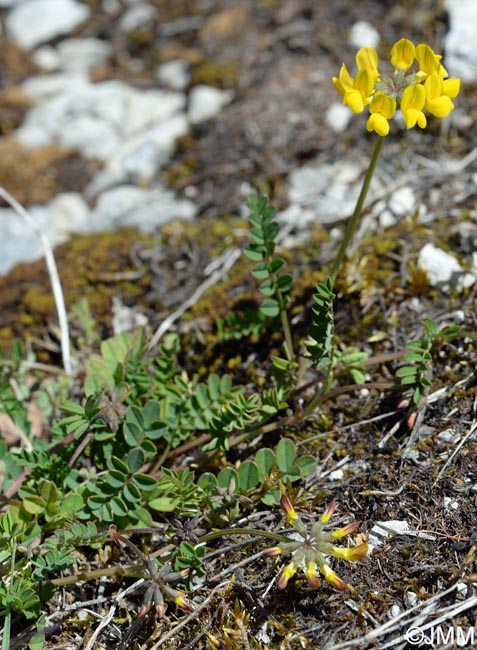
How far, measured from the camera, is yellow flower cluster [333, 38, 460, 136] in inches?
95.0

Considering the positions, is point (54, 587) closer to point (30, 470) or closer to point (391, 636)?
point (30, 470)

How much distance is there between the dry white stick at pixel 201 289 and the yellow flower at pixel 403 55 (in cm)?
153

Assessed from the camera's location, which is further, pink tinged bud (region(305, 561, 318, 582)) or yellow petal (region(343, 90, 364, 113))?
yellow petal (region(343, 90, 364, 113))

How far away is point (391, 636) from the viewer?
2158 millimetres

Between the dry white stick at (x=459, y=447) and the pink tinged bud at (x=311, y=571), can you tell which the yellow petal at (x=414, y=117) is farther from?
the pink tinged bud at (x=311, y=571)

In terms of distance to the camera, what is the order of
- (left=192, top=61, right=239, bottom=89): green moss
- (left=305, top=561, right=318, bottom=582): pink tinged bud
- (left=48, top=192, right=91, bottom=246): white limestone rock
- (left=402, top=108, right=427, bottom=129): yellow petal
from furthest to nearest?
(left=192, top=61, right=239, bottom=89): green moss, (left=48, top=192, right=91, bottom=246): white limestone rock, (left=402, top=108, right=427, bottom=129): yellow petal, (left=305, top=561, right=318, bottom=582): pink tinged bud

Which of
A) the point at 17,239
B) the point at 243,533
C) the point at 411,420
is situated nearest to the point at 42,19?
the point at 17,239

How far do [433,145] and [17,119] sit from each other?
11.3 feet

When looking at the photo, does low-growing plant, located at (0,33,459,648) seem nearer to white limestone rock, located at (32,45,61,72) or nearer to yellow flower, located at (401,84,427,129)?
yellow flower, located at (401,84,427,129)

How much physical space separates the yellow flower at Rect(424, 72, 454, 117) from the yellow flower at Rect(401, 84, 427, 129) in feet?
0.11

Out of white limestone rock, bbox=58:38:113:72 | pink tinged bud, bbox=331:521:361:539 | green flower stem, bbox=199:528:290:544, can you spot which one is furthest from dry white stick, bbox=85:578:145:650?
white limestone rock, bbox=58:38:113:72

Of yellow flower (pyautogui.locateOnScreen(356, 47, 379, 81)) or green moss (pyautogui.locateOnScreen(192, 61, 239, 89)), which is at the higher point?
yellow flower (pyautogui.locateOnScreen(356, 47, 379, 81))

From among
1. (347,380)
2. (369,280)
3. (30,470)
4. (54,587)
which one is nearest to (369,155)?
(369,280)

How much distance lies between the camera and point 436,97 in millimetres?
2453
